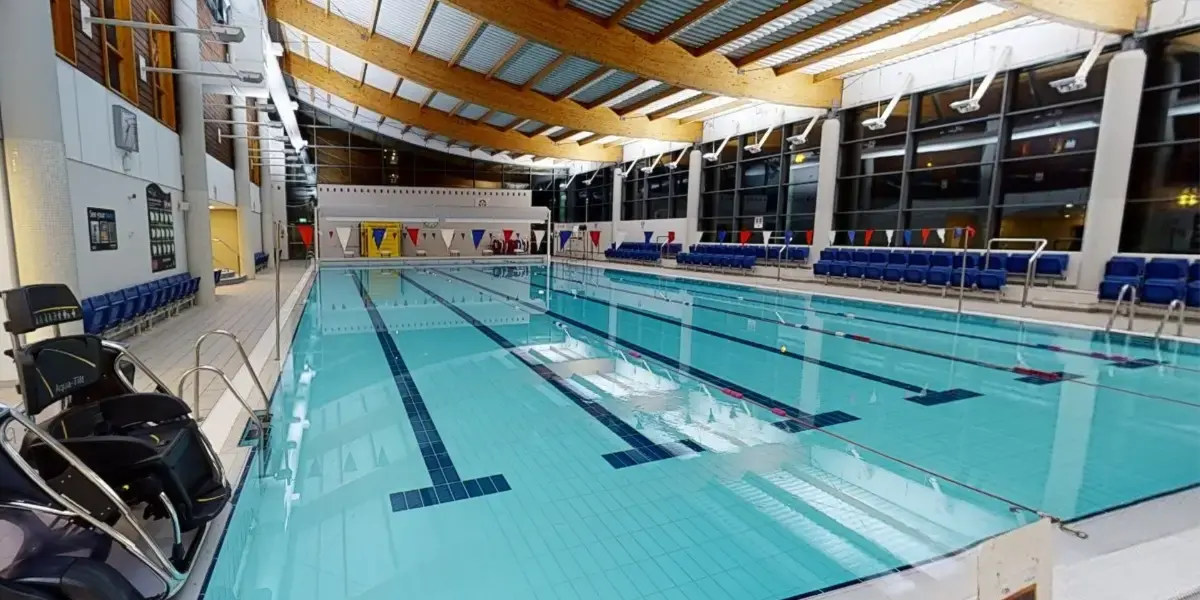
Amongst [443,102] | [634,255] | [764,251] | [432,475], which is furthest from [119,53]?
[634,255]

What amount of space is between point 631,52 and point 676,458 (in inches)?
303

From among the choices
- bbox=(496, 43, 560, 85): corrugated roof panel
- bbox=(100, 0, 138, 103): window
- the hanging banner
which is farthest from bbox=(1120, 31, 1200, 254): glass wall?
bbox=(100, 0, 138, 103): window

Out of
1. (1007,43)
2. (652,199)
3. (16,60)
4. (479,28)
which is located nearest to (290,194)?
(652,199)

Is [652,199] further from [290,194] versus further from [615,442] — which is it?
[615,442]

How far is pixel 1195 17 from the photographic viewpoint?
7.23 m

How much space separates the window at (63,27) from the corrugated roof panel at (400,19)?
5.02 m

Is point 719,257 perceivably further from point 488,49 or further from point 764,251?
point 488,49

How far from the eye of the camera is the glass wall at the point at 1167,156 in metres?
7.56

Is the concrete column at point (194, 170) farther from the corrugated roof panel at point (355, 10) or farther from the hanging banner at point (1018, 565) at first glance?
the hanging banner at point (1018, 565)

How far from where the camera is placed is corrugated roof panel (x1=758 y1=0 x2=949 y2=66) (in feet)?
26.5

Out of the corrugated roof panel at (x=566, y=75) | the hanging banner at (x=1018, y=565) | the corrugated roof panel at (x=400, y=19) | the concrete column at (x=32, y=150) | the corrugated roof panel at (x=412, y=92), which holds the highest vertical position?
the corrugated roof panel at (x=412, y=92)

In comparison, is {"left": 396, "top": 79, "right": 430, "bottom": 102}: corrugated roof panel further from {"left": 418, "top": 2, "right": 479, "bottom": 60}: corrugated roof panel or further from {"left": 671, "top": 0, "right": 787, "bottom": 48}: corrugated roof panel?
{"left": 671, "top": 0, "right": 787, "bottom": 48}: corrugated roof panel

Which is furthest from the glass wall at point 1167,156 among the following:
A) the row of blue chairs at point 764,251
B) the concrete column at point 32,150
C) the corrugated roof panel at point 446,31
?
the concrete column at point 32,150

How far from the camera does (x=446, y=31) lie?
33.7 ft
